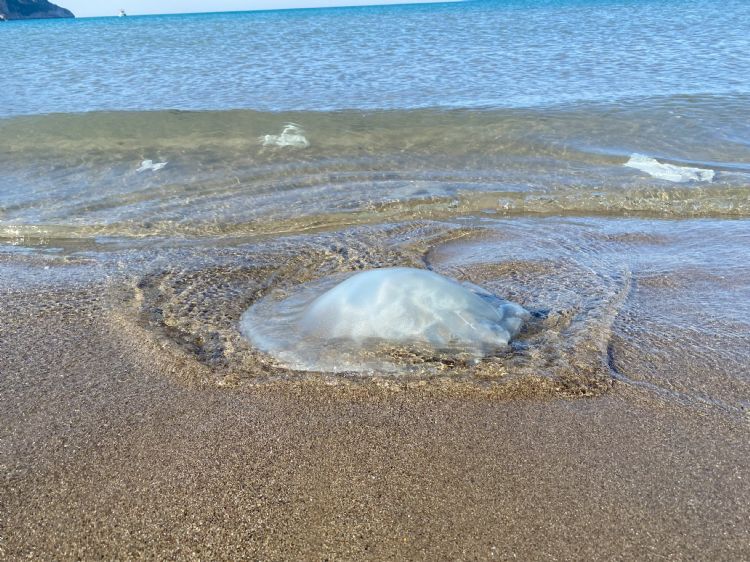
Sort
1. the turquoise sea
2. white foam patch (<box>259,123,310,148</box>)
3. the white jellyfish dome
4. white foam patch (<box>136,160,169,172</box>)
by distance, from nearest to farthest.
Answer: the white jellyfish dome, the turquoise sea, white foam patch (<box>136,160,169,172</box>), white foam patch (<box>259,123,310,148</box>)

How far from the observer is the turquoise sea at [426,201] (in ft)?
11.0

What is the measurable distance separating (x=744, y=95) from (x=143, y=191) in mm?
9584

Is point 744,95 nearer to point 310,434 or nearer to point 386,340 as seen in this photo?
point 386,340

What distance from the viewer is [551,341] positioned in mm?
3191

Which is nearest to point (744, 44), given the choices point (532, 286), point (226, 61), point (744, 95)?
point (744, 95)

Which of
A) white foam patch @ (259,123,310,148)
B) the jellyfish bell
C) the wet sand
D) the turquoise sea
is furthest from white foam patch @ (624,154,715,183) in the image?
the wet sand

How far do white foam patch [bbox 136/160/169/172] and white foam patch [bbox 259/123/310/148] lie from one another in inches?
55.4

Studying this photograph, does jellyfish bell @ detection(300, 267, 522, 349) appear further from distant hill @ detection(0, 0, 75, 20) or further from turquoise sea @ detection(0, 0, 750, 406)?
distant hill @ detection(0, 0, 75, 20)

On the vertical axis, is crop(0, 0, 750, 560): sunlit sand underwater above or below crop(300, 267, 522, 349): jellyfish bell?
below

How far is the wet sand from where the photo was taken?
203 cm

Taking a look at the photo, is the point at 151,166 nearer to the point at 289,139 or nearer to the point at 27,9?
the point at 289,139

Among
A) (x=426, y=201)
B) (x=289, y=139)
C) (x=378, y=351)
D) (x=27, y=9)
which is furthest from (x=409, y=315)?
(x=27, y=9)

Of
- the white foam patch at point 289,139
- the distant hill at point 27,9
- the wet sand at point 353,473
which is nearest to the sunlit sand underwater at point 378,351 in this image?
the wet sand at point 353,473

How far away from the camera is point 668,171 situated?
6754mm
